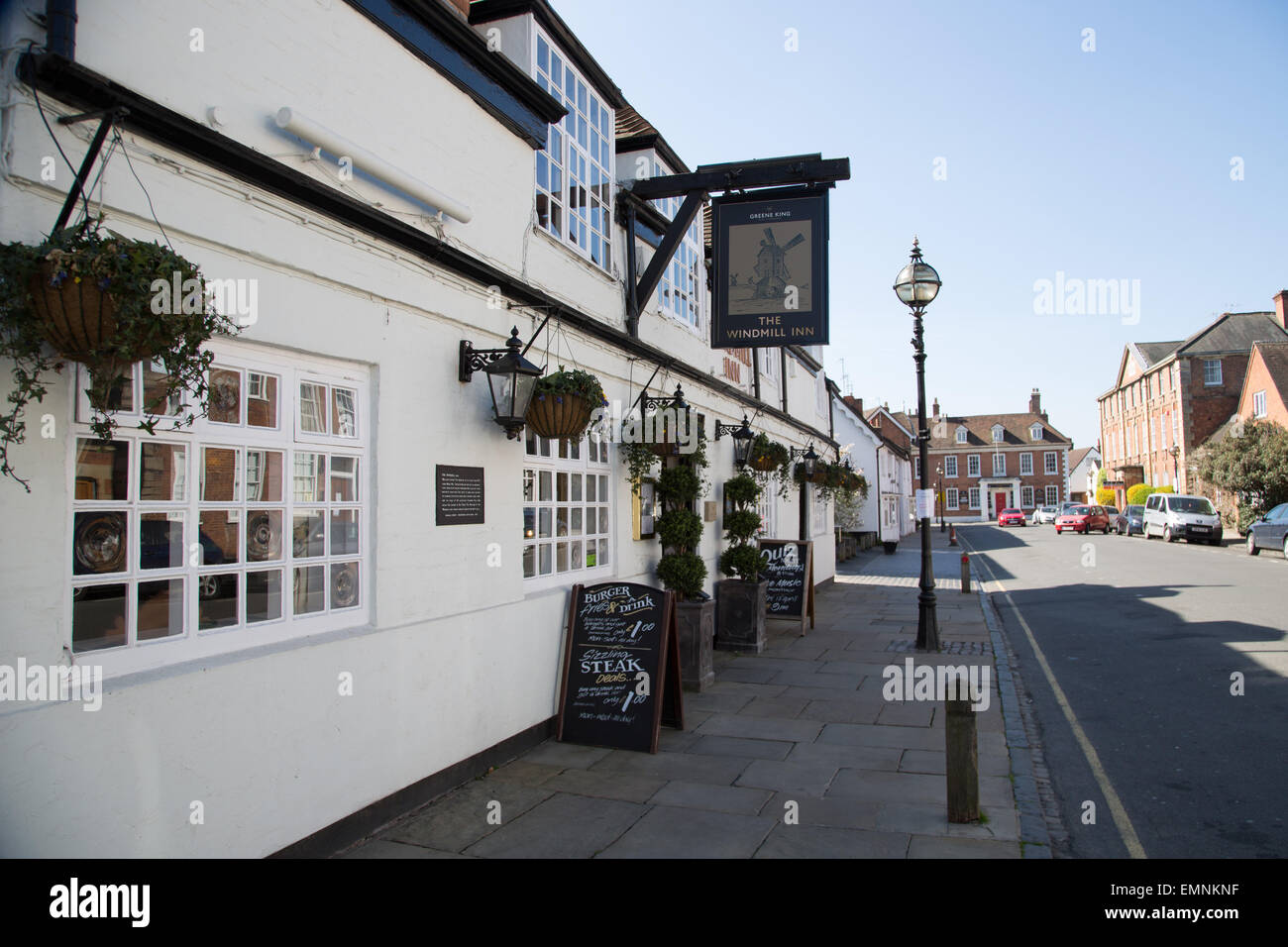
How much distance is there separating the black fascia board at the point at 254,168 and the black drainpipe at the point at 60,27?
0.38ft

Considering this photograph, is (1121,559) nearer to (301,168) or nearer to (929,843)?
(929,843)

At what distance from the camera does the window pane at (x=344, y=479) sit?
484 centimetres

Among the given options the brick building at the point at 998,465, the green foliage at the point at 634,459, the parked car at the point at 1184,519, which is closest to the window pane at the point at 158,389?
the green foliage at the point at 634,459

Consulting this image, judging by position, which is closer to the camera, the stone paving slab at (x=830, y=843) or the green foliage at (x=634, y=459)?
the stone paving slab at (x=830, y=843)

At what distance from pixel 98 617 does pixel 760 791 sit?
408 cm

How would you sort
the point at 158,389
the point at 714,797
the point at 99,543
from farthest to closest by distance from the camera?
the point at 714,797, the point at 158,389, the point at 99,543

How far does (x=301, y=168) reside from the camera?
4562 millimetres

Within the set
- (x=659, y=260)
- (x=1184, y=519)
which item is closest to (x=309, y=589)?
(x=659, y=260)

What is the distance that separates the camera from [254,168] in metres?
4.12

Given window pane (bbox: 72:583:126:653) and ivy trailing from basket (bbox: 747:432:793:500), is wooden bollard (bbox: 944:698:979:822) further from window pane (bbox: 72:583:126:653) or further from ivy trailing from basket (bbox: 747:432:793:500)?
ivy trailing from basket (bbox: 747:432:793:500)

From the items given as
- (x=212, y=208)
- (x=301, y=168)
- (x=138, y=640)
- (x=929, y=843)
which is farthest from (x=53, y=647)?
(x=929, y=843)

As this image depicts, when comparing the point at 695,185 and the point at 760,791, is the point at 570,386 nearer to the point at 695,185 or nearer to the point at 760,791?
the point at 760,791

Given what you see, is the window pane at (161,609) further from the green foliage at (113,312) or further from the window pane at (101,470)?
the green foliage at (113,312)
